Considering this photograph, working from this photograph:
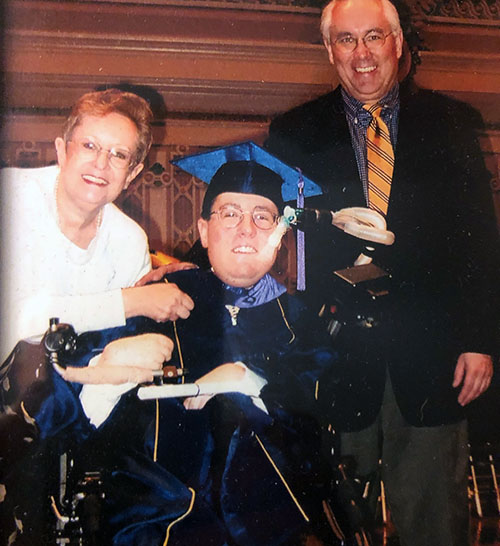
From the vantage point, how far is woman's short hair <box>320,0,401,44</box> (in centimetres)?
176

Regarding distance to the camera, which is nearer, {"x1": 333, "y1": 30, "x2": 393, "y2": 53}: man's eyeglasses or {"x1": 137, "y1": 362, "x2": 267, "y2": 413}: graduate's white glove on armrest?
{"x1": 137, "y1": 362, "x2": 267, "y2": 413}: graduate's white glove on armrest

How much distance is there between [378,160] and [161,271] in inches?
26.8

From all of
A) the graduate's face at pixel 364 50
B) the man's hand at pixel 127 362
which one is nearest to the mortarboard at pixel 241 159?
the graduate's face at pixel 364 50

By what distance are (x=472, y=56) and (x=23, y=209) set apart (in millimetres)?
1369

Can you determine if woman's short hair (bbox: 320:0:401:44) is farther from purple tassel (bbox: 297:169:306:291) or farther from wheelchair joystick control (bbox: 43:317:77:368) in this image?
wheelchair joystick control (bbox: 43:317:77:368)

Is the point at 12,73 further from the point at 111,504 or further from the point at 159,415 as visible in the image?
the point at 111,504

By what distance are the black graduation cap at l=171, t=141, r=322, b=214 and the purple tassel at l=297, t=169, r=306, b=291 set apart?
0.03 metres

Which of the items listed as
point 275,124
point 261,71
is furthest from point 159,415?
point 261,71

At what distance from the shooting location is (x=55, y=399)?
1565 mm

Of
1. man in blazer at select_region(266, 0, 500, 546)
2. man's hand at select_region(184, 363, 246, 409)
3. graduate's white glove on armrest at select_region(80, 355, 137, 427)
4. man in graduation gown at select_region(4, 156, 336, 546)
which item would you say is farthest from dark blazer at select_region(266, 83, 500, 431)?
graduate's white glove on armrest at select_region(80, 355, 137, 427)

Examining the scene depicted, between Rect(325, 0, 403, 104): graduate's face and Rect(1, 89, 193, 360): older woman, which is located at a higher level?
Rect(325, 0, 403, 104): graduate's face

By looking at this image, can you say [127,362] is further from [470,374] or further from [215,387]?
[470,374]

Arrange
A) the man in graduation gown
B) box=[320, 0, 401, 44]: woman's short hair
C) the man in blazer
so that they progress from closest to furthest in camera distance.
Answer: the man in graduation gown < the man in blazer < box=[320, 0, 401, 44]: woman's short hair

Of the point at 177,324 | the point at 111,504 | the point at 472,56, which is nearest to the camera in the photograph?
the point at 111,504
